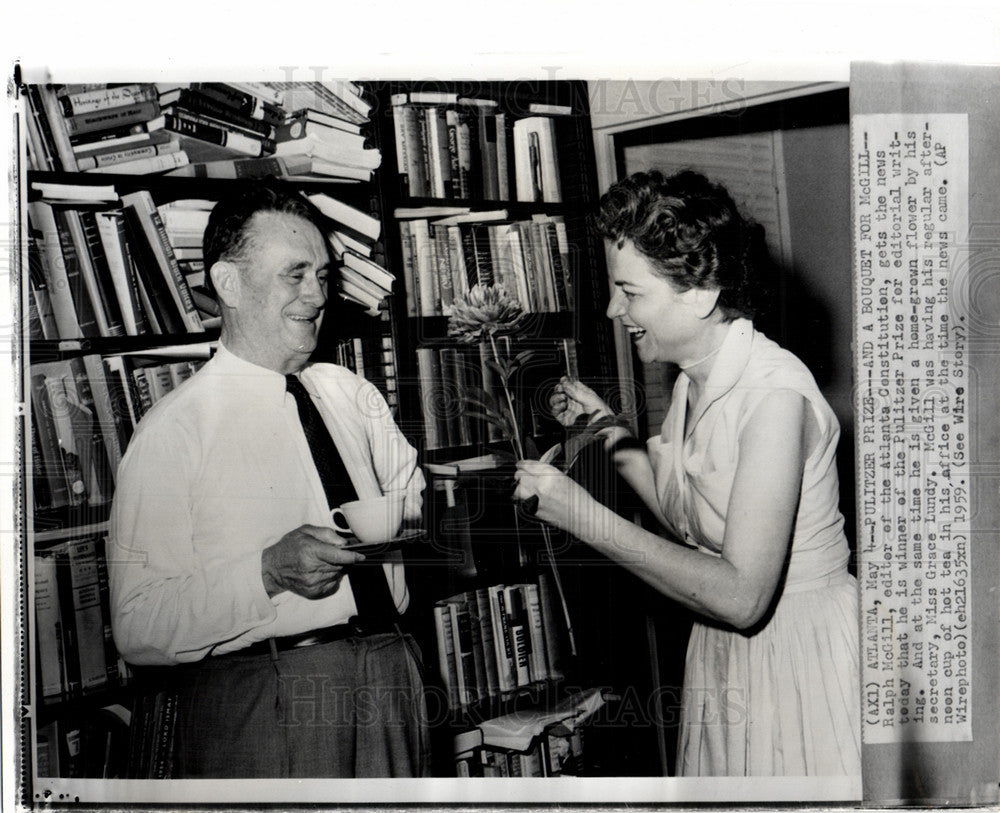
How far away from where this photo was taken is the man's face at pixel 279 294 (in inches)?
76.7

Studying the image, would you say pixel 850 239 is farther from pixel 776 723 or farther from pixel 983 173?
pixel 776 723

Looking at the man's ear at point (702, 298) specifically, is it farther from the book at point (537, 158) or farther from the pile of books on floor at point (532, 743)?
the pile of books on floor at point (532, 743)

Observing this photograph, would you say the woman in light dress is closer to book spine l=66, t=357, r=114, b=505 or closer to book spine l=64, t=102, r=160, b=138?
book spine l=66, t=357, r=114, b=505

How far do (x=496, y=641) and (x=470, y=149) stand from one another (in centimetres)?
105

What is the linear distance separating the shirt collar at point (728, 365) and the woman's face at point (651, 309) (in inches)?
2.4

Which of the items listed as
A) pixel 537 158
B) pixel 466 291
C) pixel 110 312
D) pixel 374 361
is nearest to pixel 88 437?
pixel 110 312

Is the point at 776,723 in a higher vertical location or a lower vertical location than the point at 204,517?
lower

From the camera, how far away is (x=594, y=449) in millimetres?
1975

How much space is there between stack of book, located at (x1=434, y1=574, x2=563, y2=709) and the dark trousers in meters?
0.08

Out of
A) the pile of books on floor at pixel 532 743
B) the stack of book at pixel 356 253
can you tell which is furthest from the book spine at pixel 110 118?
the pile of books on floor at pixel 532 743

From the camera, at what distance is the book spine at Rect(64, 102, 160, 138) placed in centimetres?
197

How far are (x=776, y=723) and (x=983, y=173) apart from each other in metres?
1.24

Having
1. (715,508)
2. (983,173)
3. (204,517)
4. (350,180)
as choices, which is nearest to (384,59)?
(350,180)

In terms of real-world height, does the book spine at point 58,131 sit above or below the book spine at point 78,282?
above
